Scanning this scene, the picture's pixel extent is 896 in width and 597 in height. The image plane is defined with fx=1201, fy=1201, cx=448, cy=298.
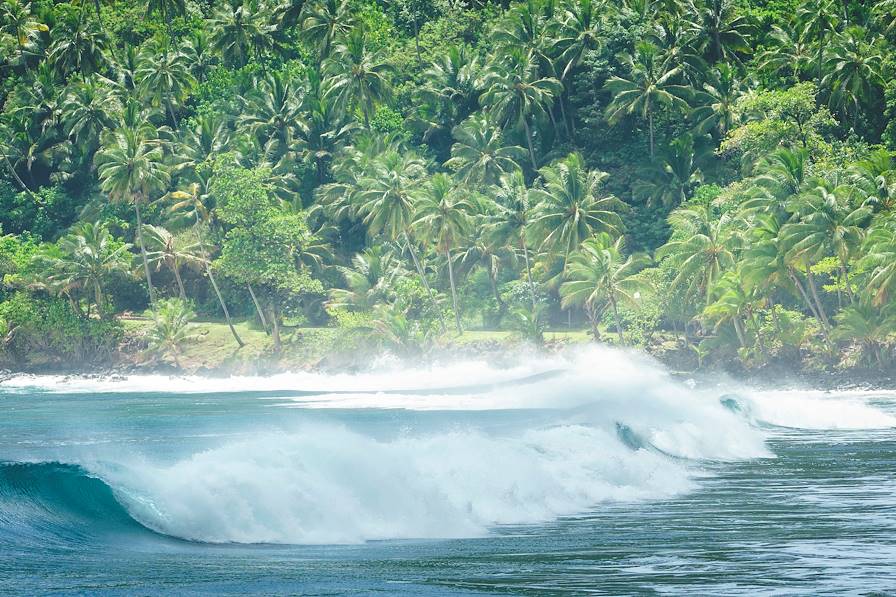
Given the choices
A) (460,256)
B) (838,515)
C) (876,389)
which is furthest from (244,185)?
(838,515)

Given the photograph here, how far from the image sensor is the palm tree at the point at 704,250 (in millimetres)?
59906

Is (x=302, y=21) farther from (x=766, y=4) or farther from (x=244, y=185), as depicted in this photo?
(x=766, y=4)

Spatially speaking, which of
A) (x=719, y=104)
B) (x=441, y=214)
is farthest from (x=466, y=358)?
(x=719, y=104)

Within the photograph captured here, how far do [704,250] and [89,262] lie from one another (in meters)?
36.1

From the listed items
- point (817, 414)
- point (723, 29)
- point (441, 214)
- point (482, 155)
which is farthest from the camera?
point (723, 29)

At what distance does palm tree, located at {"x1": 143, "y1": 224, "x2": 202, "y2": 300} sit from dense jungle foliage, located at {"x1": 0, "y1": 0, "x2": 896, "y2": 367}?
0.60 feet

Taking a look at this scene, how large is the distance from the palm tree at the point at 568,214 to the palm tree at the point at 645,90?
8.30m

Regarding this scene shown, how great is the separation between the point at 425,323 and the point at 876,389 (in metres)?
27.1

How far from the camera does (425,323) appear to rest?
70.9 metres

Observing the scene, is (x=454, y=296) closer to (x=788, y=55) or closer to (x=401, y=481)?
(x=788, y=55)

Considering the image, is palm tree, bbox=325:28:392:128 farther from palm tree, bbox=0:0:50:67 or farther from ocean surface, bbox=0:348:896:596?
ocean surface, bbox=0:348:896:596

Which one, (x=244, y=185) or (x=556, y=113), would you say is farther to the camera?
(x=556, y=113)

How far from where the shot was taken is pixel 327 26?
89812 mm

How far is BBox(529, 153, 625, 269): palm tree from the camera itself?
66562 mm
